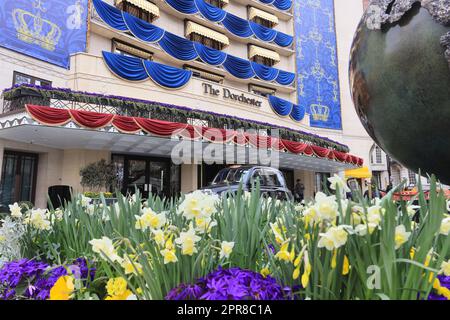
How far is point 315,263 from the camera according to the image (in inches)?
49.1

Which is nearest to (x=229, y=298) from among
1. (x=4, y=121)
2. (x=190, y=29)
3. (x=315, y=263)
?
(x=315, y=263)

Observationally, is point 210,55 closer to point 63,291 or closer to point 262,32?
point 262,32

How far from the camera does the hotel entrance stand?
17.1 metres

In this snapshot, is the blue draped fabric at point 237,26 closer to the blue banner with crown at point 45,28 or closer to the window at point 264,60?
the window at point 264,60

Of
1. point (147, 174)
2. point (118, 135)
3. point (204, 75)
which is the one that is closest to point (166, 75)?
point (204, 75)

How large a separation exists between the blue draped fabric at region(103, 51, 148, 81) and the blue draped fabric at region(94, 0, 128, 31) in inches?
83.2

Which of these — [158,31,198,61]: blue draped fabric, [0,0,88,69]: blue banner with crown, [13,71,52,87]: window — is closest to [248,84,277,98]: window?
[158,31,198,61]: blue draped fabric

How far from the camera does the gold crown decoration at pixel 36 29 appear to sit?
14.5 m

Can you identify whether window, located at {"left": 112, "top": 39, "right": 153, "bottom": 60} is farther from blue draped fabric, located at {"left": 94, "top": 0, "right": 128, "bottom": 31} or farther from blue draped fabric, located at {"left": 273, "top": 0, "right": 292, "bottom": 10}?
blue draped fabric, located at {"left": 273, "top": 0, "right": 292, "bottom": 10}

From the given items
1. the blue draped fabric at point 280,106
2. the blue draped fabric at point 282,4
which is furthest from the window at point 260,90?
the blue draped fabric at point 282,4

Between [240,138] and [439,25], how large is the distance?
12991 mm

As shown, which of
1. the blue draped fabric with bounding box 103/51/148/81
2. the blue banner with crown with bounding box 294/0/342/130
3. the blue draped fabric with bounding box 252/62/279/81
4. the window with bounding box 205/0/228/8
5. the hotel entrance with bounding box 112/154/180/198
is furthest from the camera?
the blue banner with crown with bounding box 294/0/342/130

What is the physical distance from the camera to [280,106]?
25.3 meters

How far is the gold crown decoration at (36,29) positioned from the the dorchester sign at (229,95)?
8596 mm
